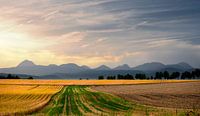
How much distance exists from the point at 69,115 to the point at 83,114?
153 centimetres

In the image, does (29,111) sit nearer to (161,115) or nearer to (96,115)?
(96,115)

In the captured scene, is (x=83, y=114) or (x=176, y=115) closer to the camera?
(x=176, y=115)

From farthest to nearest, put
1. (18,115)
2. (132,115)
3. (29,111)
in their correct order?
(29,111) → (18,115) → (132,115)

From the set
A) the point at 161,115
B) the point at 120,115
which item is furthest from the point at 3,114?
the point at 161,115

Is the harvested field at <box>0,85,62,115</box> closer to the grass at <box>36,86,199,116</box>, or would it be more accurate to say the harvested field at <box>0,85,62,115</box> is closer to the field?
the field

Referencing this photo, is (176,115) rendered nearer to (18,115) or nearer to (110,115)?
(110,115)

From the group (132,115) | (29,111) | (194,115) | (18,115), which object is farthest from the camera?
(29,111)

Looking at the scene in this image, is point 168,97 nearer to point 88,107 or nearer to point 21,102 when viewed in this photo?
point 88,107

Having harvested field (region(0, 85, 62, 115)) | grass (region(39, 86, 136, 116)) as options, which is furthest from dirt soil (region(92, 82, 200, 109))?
harvested field (region(0, 85, 62, 115))

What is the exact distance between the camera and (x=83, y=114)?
36.8 metres

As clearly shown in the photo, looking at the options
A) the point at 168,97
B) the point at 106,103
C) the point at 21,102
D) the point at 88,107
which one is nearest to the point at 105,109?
the point at 88,107

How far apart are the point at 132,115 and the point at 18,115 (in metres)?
10.1

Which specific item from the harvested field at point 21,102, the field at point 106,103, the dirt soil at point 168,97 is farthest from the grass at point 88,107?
the dirt soil at point 168,97

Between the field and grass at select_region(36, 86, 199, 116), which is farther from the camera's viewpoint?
the field
